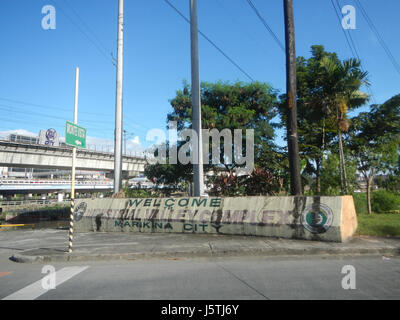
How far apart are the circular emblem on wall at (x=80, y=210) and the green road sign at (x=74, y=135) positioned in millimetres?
4883

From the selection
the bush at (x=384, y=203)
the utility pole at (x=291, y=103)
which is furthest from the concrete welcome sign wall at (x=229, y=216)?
the bush at (x=384, y=203)

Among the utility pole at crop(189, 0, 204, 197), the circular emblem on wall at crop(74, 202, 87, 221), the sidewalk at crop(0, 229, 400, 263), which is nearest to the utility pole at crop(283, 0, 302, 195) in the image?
the sidewalk at crop(0, 229, 400, 263)

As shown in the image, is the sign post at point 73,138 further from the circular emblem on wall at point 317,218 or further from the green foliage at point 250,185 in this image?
the green foliage at point 250,185

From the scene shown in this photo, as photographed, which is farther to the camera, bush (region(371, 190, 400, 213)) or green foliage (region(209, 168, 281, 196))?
bush (region(371, 190, 400, 213))

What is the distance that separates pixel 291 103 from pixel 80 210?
996 cm

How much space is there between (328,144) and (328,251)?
1562 centimetres

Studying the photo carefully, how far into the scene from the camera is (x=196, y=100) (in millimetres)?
12789

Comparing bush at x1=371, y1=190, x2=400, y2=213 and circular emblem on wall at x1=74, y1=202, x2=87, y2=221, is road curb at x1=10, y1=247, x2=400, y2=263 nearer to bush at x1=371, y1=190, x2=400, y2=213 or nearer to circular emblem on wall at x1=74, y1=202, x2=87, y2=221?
circular emblem on wall at x1=74, y1=202, x2=87, y2=221

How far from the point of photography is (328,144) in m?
21.6

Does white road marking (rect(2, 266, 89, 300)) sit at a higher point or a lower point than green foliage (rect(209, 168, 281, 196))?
lower

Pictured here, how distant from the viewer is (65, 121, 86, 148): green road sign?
27.6ft

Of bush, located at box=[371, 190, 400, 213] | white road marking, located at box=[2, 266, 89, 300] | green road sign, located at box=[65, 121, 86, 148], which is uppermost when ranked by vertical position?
green road sign, located at box=[65, 121, 86, 148]
